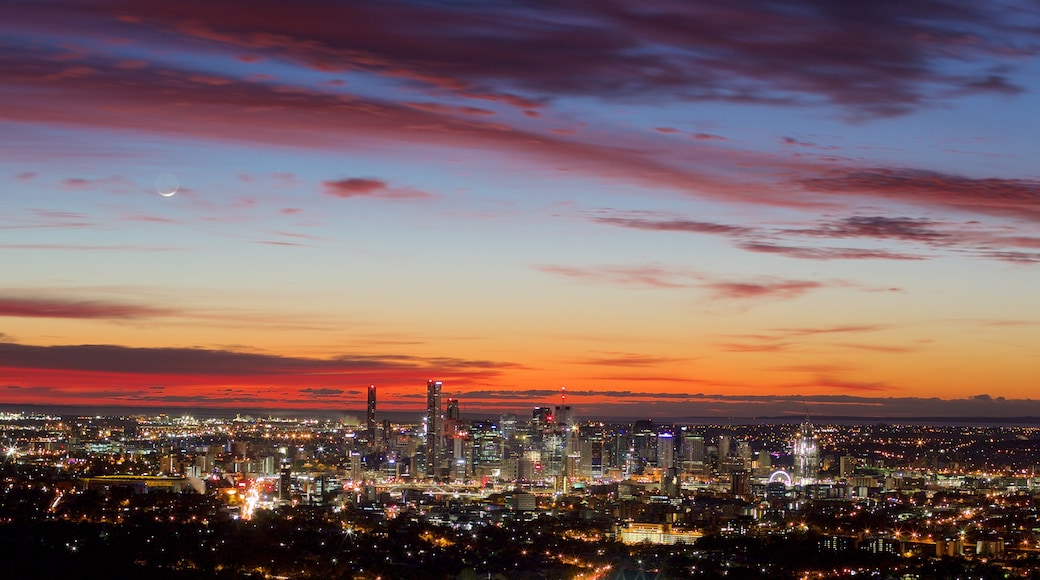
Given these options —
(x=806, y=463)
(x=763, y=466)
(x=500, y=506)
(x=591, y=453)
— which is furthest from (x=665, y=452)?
(x=500, y=506)

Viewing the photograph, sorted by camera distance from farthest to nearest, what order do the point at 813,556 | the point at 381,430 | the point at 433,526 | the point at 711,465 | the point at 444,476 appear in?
the point at 381,430, the point at 711,465, the point at 444,476, the point at 433,526, the point at 813,556

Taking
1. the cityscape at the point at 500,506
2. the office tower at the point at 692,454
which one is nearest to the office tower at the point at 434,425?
the cityscape at the point at 500,506

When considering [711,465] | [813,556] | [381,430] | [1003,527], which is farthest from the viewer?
[381,430]

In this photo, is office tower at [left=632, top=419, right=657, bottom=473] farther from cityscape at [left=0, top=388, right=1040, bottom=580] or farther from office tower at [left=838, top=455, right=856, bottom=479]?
office tower at [left=838, top=455, right=856, bottom=479]

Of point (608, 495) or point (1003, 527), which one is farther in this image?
point (608, 495)

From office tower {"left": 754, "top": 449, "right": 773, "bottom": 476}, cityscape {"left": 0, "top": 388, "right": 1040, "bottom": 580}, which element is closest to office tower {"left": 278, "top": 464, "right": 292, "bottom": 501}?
cityscape {"left": 0, "top": 388, "right": 1040, "bottom": 580}

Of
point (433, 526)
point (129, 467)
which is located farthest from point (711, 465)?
point (433, 526)

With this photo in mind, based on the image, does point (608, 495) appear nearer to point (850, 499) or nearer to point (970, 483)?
point (850, 499)
